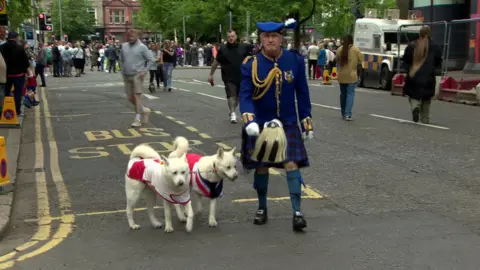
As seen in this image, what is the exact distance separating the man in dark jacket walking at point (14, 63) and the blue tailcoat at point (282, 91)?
8.64 metres

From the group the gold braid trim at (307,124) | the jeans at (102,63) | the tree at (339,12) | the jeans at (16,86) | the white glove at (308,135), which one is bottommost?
the jeans at (102,63)

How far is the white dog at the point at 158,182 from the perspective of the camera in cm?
502

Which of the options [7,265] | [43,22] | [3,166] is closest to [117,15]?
[43,22]

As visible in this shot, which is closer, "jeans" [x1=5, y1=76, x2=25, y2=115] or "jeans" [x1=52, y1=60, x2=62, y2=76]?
"jeans" [x1=5, y1=76, x2=25, y2=115]

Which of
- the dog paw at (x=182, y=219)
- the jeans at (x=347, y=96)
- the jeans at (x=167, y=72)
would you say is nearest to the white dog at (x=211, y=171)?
the dog paw at (x=182, y=219)

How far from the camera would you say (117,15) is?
10794cm

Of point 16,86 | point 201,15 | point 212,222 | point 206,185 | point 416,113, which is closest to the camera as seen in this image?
point 206,185

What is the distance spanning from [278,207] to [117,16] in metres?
106

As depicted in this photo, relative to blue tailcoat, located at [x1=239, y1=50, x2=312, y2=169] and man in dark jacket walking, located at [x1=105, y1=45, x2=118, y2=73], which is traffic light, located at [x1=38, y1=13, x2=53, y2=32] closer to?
man in dark jacket walking, located at [x1=105, y1=45, x2=118, y2=73]

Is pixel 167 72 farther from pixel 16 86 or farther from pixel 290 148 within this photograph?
pixel 290 148

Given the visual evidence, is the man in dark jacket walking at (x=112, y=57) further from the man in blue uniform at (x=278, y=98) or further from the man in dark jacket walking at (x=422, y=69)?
the man in blue uniform at (x=278, y=98)

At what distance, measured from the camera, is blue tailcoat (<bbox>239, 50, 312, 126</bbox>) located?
5.29 m

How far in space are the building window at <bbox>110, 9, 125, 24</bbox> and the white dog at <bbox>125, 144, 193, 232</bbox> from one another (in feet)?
348

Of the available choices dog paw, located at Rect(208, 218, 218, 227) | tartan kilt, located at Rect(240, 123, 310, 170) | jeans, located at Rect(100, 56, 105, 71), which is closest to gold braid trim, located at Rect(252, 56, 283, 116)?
tartan kilt, located at Rect(240, 123, 310, 170)
